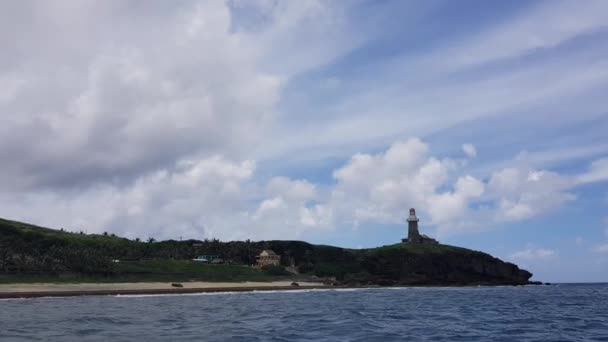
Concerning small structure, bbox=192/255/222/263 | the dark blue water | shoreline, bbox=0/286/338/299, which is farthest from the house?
the dark blue water

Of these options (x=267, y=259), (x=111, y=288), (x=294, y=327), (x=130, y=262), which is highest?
(x=267, y=259)

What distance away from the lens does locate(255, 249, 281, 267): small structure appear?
619 ft

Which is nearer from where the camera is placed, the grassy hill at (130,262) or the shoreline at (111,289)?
the shoreline at (111,289)

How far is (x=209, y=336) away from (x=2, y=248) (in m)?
102

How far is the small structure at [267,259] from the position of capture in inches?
7426

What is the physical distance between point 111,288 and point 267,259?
80.5 metres

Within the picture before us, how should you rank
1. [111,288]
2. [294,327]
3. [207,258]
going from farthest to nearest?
1. [207,258]
2. [111,288]
3. [294,327]

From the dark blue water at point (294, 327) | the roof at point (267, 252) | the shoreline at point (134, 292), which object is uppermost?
the roof at point (267, 252)

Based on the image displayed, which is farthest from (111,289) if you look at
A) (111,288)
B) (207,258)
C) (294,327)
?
(207,258)

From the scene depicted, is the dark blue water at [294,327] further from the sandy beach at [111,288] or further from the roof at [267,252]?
the roof at [267,252]

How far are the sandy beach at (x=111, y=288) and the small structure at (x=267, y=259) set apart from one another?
1520 inches

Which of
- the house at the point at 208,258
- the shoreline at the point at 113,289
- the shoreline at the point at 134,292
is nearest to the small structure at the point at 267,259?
the house at the point at 208,258

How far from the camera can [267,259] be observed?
190 meters

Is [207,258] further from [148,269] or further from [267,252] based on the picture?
[148,269]
